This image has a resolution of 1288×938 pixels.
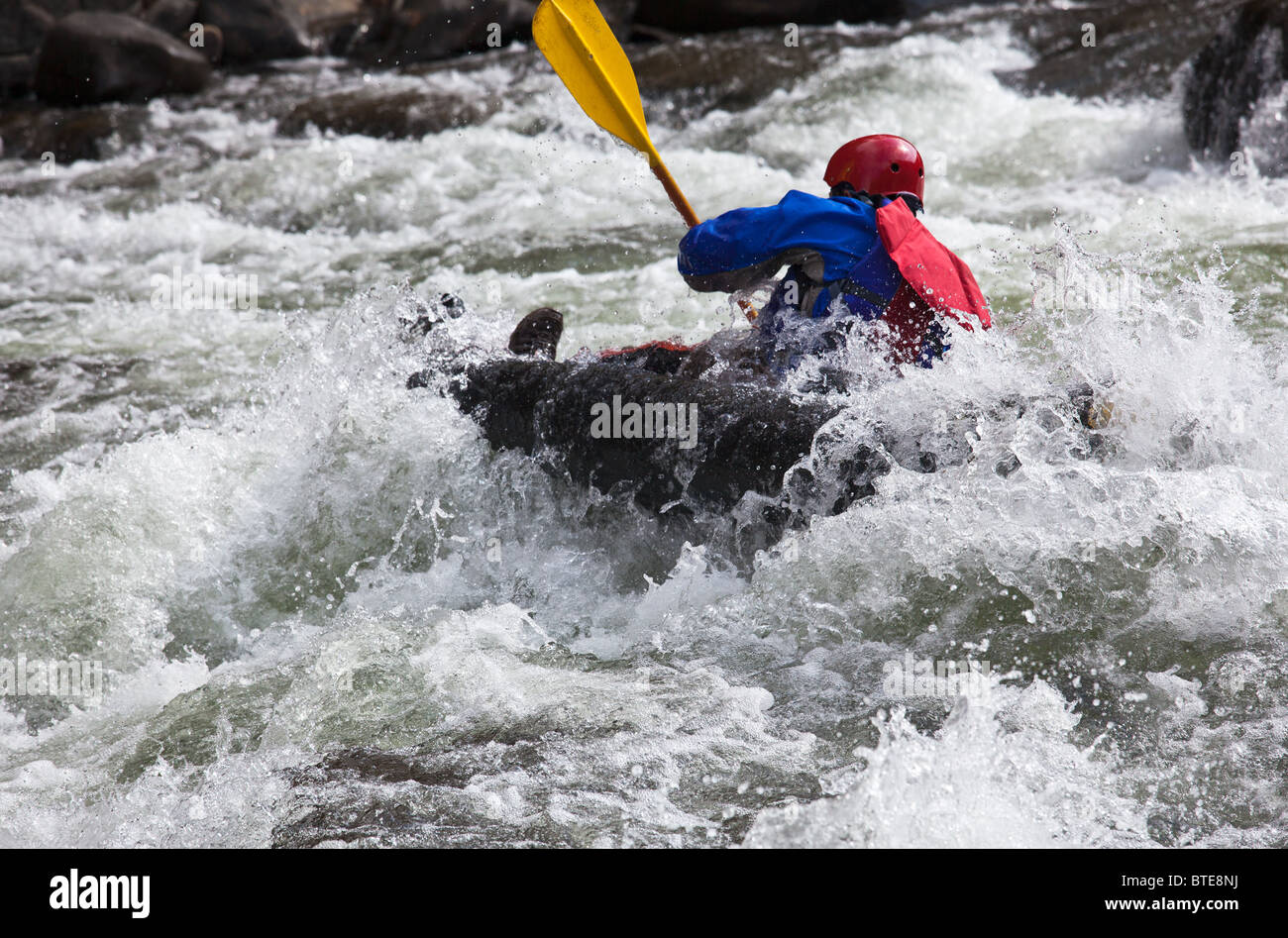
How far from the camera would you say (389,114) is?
10.9 metres

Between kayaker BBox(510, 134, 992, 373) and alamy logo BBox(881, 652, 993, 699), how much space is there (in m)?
1.06

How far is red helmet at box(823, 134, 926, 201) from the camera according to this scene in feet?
12.9

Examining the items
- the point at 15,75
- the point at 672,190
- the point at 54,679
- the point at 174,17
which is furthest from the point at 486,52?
the point at 54,679

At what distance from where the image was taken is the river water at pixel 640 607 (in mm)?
2662

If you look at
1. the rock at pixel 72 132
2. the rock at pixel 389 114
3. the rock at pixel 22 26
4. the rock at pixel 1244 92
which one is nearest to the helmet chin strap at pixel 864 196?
the rock at pixel 1244 92

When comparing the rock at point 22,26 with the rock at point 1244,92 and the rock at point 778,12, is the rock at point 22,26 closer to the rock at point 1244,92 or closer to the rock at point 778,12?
the rock at point 778,12

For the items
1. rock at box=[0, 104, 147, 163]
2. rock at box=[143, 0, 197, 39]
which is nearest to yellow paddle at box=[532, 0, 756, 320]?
rock at box=[0, 104, 147, 163]

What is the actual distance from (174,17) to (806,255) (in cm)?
1261

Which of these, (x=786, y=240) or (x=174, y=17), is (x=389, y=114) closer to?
(x=174, y=17)
